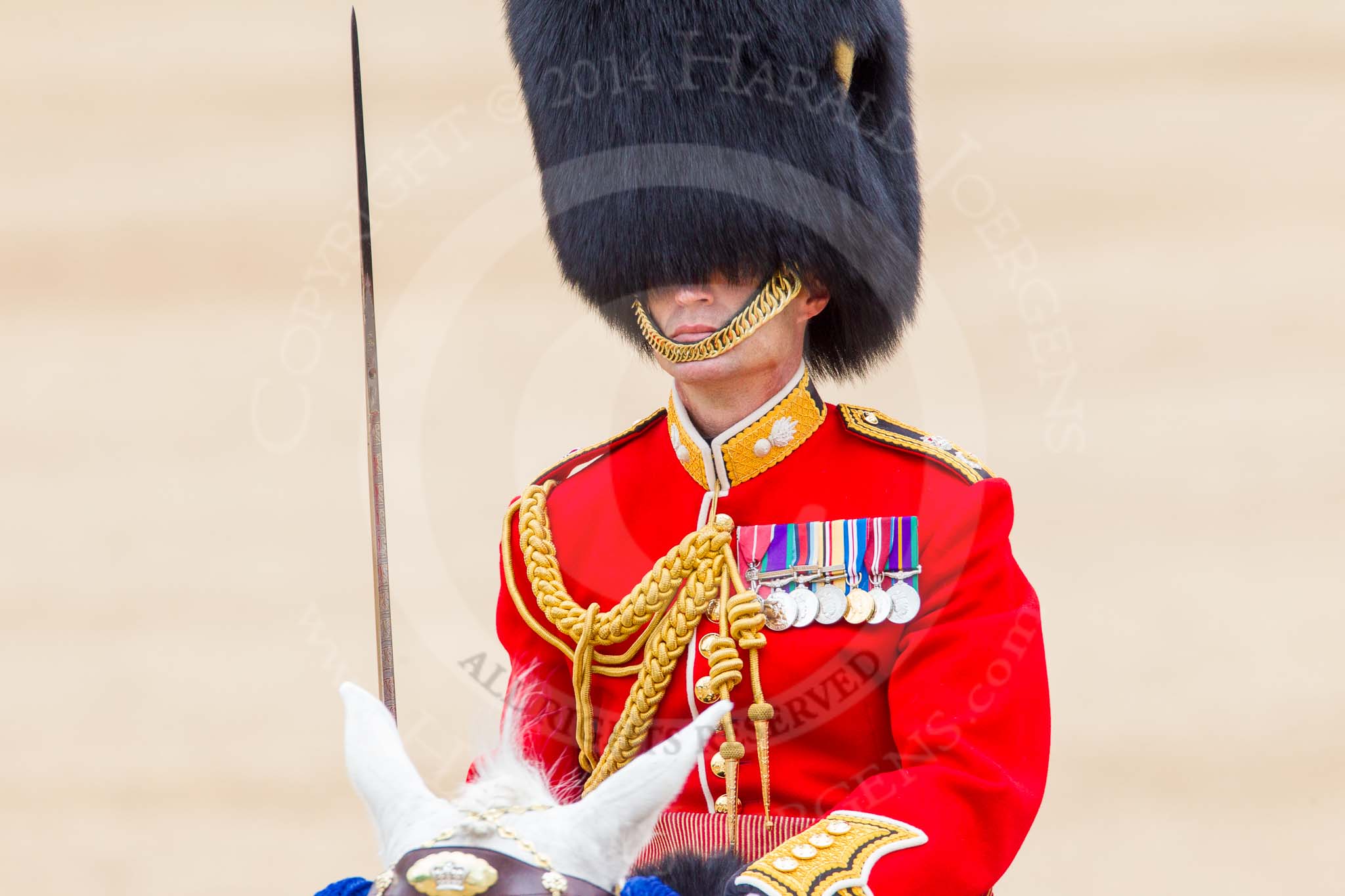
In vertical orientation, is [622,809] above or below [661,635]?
below

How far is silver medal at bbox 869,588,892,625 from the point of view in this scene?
1.92 metres

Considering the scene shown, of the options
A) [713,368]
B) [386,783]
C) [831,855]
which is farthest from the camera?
[713,368]

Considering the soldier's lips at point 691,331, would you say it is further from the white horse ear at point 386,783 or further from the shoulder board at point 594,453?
the white horse ear at point 386,783

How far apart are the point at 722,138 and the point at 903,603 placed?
599 millimetres

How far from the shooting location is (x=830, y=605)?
1.95 metres

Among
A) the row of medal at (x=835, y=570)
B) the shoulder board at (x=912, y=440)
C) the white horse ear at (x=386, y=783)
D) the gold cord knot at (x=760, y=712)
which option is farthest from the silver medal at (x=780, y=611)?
the white horse ear at (x=386, y=783)

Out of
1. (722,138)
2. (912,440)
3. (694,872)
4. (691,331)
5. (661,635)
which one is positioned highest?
(722,138)

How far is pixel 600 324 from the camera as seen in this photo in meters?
3.09

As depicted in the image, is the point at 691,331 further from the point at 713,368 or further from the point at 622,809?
the point at 622,809

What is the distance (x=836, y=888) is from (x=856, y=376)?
853 mm

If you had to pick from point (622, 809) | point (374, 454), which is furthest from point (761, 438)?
point (622, 809)

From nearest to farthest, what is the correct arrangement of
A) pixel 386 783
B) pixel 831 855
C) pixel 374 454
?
pixel 386 783
pixel 831 855
pixel 374 454

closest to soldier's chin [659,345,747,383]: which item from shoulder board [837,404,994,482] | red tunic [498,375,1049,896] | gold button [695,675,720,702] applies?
red tunic [498,375,1049,896]

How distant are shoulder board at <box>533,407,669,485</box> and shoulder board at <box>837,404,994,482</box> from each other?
27cm
